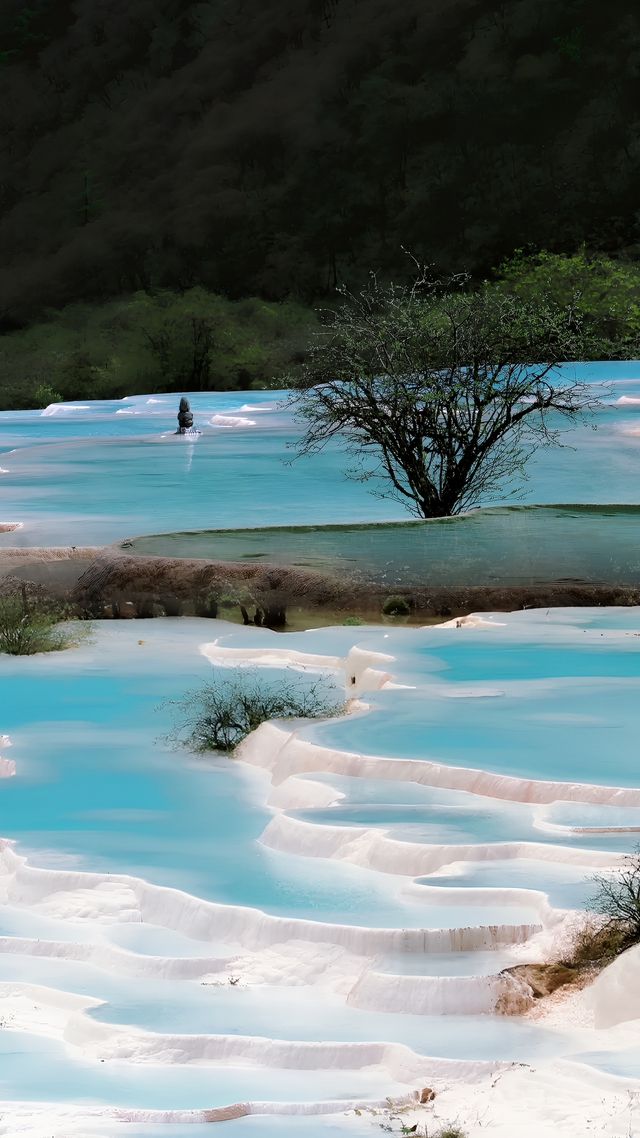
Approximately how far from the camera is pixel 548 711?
8023 millimetres

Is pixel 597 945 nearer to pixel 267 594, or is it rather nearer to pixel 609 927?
pixel 609 927

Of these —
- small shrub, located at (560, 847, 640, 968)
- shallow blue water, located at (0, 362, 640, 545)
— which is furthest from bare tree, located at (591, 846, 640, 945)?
shallow blue water, located at (0, 362, 640, 545)

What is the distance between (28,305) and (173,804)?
203 ft

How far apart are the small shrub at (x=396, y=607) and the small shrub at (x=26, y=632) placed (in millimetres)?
2086

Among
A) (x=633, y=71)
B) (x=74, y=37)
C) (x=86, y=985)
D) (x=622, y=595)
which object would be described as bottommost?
(x=86, y=985)

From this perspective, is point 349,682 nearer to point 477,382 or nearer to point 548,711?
point 548,711

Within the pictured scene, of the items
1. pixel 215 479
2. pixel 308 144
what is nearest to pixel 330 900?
pixel 215 479

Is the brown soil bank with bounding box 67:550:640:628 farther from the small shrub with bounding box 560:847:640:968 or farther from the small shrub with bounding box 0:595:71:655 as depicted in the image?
the small shrub with bounding box 560:847:640:968

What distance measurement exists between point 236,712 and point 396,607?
9.47 ft

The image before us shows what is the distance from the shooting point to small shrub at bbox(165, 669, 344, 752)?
27.1ft

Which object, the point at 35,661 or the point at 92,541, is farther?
the point at 92,541

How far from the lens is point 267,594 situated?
444 inches

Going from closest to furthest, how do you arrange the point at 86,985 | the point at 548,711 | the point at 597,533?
the point at 86,985 < the point at 548,711 < the point at 597,533

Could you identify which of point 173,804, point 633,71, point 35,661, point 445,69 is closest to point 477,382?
point 35,661
